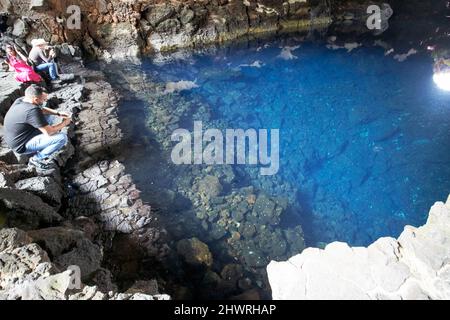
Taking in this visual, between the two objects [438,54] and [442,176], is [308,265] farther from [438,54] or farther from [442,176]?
[438,54]

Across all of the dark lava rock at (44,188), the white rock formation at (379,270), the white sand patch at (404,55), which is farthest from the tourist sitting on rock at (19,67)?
the white sand patch at (404,55)

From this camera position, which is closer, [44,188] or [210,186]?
[44,188]

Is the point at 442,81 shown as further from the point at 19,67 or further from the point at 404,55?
the point at 19,67

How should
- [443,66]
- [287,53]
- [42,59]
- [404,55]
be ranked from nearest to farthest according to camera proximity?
[42,59] → [443,66] → [404,55] → [287,53]

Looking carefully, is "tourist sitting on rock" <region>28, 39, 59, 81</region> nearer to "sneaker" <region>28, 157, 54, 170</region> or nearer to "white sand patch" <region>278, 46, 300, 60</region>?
"sneaker" <region>28, 157, 54, 170</region>

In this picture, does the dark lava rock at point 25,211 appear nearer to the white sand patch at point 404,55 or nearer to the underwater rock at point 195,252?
the underwater rock at point 195,252

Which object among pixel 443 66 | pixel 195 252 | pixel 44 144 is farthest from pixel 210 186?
pixel 443 66
